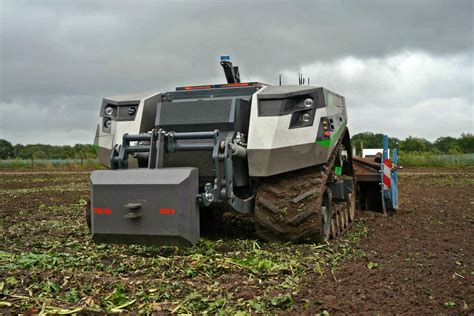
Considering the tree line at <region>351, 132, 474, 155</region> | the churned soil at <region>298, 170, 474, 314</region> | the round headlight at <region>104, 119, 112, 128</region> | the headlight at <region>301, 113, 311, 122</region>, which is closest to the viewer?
the churned soil at <region>298, 170, 474, 314</region>

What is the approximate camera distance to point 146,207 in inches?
211

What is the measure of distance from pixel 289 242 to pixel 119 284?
2.39 metres

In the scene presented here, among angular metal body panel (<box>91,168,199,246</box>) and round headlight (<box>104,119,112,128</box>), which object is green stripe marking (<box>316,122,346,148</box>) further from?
round headlight (<box>104,119,112,128</box>)

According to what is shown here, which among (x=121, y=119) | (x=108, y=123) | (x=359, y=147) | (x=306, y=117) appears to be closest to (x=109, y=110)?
(x=108, y=123)

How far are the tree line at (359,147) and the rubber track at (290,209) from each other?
34.6 m

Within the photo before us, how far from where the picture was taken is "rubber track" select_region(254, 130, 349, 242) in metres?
6.29

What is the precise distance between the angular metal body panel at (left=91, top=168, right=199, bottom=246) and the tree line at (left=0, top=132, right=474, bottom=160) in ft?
118

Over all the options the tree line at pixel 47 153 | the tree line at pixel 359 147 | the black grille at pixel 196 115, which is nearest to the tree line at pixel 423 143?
the tree line at pixel 359 147

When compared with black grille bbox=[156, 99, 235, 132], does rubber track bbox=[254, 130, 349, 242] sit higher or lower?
lower

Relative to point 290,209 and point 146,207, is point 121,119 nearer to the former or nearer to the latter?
point 146,207

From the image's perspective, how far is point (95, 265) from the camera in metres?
5.49

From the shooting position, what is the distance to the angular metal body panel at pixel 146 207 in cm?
532

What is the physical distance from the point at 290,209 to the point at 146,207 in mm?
1769

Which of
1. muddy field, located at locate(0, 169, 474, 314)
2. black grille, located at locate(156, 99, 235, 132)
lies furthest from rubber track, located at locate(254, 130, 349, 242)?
black grille, located at locate(156, 99, 235, 132)
